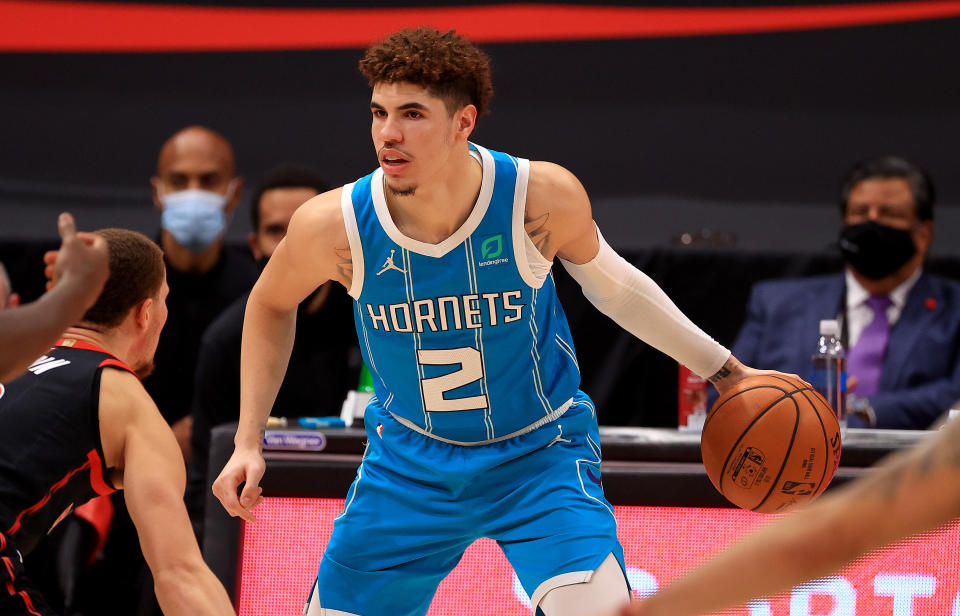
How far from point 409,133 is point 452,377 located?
679 millimetres

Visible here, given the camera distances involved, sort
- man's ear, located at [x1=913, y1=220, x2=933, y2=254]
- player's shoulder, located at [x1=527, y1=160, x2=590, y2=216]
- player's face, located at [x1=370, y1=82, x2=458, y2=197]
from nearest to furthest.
Answer: player's face, located at [x1=370, y1=82, x2=458, y2=197] < player's shoulder, located at [x1=527, y1=160, x2=590, y2=216] < man's ear, located at [x1=913, y1=220, x2=933, y2=254]

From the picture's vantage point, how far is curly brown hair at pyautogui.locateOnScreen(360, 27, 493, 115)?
3100 millimetres

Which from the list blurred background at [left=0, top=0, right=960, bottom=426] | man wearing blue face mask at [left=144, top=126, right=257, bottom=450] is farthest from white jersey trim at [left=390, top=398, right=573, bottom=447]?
blurred background at [left=0, top=0, right=960, bottom=426]

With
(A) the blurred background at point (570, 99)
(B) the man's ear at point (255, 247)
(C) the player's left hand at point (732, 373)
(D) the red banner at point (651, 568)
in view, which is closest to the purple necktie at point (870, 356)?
(A) the blurred background at point (570, 99)

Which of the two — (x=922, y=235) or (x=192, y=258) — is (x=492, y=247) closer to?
(x=922, y=235)

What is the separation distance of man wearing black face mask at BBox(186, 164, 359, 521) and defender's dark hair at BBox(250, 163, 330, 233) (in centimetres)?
75

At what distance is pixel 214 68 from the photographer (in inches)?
288

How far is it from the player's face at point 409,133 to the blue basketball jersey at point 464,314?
0.14 m

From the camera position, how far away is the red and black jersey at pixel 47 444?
304cm

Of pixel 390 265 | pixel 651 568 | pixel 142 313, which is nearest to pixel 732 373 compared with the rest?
pixel 651 568

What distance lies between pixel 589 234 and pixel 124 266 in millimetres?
1324

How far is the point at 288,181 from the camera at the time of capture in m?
5.81

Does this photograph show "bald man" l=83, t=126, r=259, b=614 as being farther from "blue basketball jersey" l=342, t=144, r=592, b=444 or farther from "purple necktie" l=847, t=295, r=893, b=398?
"purple necktie" l=847, t=295, r=893, b=398

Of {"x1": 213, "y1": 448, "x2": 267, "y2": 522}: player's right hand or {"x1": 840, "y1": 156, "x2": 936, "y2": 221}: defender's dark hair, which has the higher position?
{"x1": 840, "y1": 156, "x2": 936, "y2": 221}: defender's dark hair
